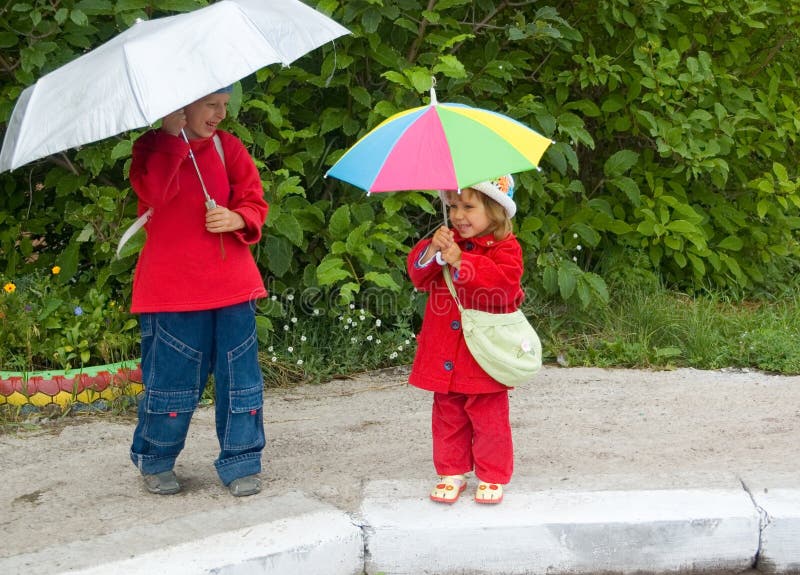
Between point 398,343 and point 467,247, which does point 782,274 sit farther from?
point 467,247

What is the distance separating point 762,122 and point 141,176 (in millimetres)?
4341

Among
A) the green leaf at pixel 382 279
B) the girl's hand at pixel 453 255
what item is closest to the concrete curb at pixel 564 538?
the girl's hand at pixel 453 255

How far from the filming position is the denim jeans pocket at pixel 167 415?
3.66 m

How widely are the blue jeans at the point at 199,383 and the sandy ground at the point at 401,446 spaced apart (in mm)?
156

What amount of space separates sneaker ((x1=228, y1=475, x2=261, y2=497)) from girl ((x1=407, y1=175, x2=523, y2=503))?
649mm

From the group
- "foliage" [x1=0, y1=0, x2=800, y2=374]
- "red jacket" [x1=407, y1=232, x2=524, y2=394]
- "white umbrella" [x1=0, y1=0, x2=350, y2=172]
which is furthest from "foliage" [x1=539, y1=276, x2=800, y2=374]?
"white umbrella" [x1=0, y1=0, x2=350, y2=172]

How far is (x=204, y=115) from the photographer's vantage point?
11.6 ft

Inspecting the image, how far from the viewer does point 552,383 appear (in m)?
5.19

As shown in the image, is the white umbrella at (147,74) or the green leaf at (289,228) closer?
the white umbrella at (147,74)

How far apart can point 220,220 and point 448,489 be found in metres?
1.21

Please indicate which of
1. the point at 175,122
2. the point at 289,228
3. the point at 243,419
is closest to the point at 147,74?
the point at 175,122

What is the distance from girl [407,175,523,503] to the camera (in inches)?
135

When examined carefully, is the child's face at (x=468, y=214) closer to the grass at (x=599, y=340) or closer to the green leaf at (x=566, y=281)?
the grass at (x=599, y=340)

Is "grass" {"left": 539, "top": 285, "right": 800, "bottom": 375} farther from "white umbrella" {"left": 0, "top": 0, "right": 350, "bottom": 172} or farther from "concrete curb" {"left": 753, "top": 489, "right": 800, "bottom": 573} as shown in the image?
"white umbrella" {"left": 0, "top": 0, "right": 350, "bottom": 172}
